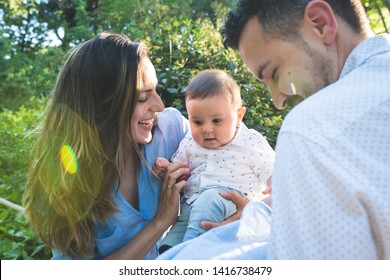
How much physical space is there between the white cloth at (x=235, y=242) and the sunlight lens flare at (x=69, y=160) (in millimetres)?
1047

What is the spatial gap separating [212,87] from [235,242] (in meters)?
1.26

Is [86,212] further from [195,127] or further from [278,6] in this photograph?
[278,6]

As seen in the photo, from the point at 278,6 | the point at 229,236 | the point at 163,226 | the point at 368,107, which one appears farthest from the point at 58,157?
the point at 368,107

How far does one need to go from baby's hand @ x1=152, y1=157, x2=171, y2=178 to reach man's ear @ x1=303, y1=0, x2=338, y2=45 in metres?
1.15

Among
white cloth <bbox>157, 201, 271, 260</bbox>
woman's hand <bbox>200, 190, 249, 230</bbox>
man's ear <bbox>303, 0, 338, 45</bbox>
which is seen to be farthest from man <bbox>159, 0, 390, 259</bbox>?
woman's hand <bbox>200, 190, 249, 230</bbox>

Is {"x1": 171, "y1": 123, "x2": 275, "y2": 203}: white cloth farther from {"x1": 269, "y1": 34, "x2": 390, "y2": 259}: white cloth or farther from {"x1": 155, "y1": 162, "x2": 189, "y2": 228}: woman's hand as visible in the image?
{"x1": 269, "y1": 34, "x2": 390, "y2": 259}: white cloth

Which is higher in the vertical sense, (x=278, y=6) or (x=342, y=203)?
(x=278, y=6)

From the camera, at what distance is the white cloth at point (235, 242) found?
157 centimetres

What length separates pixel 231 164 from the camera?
9.20ft

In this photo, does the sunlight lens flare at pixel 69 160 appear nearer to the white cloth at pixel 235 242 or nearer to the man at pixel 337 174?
the white cloth at pixel 235 242

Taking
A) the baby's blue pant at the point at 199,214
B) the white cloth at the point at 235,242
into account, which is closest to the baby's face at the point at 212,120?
the baby's blue pant at the point at 199,214

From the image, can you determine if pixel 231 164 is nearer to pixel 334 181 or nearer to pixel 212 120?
pixel 212 120

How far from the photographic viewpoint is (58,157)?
264cm
